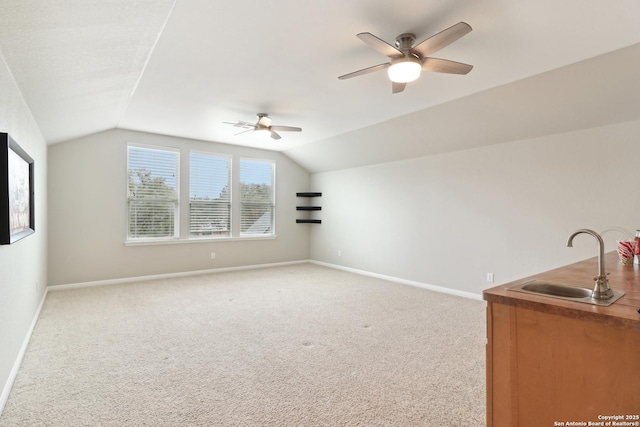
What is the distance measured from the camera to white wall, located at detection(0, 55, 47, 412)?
2.25 metres

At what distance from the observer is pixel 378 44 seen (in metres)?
2.35

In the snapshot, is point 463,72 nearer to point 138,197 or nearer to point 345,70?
point 345,70

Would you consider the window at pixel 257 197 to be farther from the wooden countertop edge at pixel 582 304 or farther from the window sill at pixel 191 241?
the wooden countertop edge at pixel 582 304

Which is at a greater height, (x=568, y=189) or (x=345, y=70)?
(x=345, y=70)

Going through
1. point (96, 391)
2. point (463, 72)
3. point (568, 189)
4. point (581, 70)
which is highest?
point (581, 70)

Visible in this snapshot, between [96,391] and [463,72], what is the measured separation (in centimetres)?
364

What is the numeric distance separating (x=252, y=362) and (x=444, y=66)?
290 cm

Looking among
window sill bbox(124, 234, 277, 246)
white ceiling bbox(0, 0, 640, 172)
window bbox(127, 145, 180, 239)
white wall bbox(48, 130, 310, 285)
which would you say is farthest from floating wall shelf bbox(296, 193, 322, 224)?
white ceiling bbox(0, 0, 640, 172)

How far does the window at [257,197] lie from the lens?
23.5 feet

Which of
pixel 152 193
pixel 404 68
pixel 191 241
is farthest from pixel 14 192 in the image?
pixel 191 241

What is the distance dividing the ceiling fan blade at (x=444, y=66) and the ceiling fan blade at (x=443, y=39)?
87 millimetres

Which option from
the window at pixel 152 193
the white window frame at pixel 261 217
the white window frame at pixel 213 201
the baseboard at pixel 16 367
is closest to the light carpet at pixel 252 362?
the baseboard at pixel 16 367

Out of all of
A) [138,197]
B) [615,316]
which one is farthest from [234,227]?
[615,316]

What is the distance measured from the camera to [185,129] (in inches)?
223
